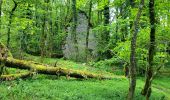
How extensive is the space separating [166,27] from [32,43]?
30.3 meters

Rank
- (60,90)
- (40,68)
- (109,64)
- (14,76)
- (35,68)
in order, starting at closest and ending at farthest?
(60,90) < (14,76) < (35,68) < (40,68) < (109,64)

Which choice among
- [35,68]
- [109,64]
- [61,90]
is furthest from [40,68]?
[109,64]

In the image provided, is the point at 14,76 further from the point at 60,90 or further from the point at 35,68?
the point at 60,90

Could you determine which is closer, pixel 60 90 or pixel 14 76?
pixel 60 90

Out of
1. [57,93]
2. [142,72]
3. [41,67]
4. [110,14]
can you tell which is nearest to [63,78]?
[41,67]

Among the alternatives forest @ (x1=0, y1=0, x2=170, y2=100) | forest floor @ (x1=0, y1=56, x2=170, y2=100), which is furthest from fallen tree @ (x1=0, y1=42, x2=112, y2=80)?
forest floor @ (x1=0, y1=56, x2=170, y2=100)

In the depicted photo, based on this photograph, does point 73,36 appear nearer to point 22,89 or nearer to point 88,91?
point 88,91

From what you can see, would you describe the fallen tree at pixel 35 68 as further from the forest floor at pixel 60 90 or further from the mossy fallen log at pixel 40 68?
the forest floor at pixel 60 90

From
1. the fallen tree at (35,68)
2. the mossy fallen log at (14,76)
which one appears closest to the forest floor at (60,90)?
the mossy fallen log at (14,76)

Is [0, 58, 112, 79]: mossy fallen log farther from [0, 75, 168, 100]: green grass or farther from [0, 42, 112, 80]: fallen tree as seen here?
[0, 75, 168, 100]: green grass

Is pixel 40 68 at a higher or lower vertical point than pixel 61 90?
higher

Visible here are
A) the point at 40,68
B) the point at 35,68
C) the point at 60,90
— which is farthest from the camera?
the point at 40,68

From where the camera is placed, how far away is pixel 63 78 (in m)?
27.3

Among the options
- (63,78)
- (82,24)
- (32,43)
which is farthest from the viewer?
(82,24)
